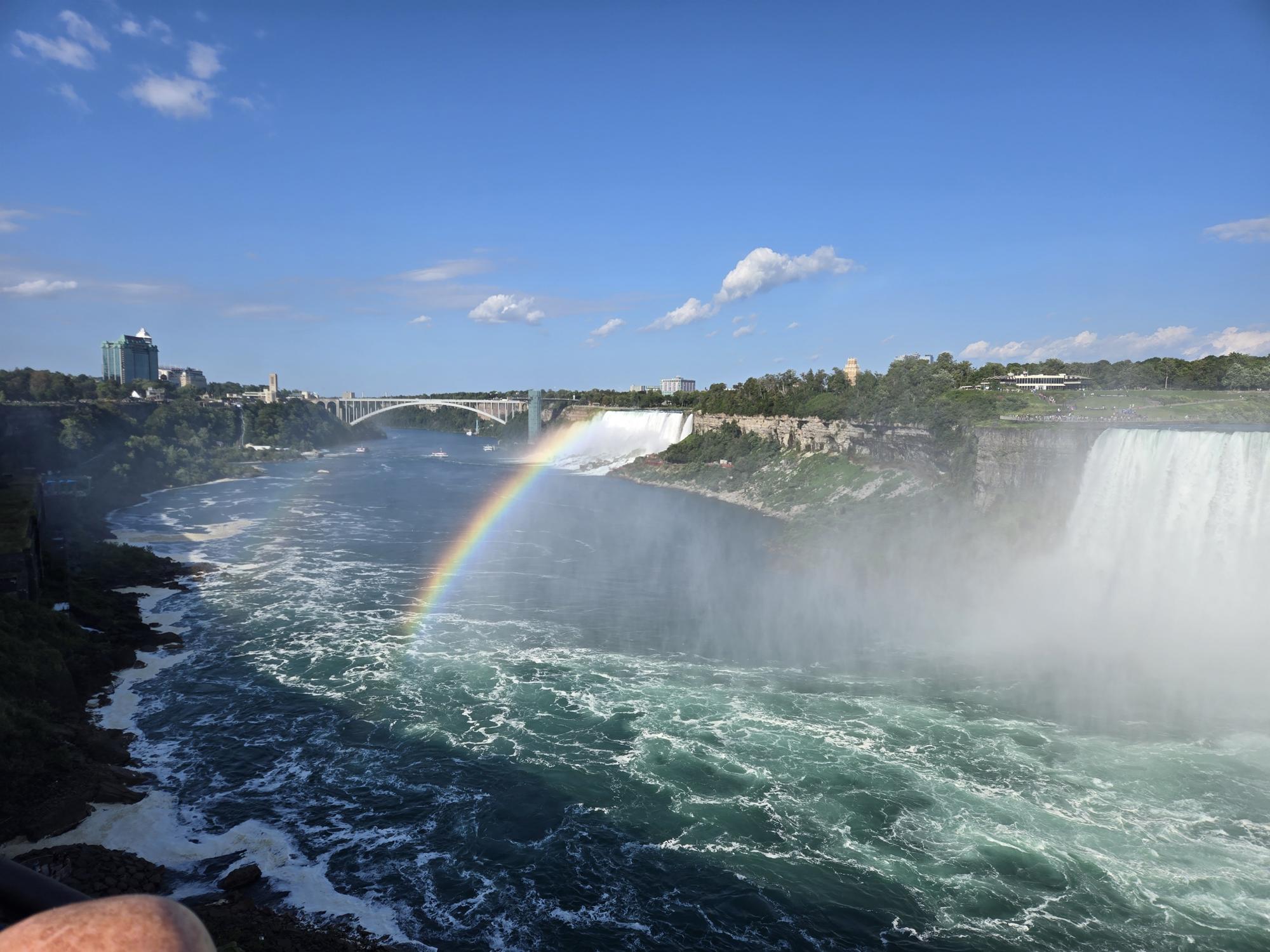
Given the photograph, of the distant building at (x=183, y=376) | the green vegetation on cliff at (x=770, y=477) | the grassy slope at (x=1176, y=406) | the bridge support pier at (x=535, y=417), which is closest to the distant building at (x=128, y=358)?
the distant building at (x=183, y=376)

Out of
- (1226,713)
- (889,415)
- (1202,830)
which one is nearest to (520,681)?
(1202,830)

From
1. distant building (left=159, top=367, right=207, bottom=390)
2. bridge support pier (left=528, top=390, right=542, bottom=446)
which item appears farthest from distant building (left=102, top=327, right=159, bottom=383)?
bridge support pier (left=528, top=390, right=542, bottom=446)

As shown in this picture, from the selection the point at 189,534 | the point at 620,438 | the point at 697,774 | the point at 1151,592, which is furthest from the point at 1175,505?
the point at 620,438

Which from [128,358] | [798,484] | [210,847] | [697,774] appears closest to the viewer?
[210,847]

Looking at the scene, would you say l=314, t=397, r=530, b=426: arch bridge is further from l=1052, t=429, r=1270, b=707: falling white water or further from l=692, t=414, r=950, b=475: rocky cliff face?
l=1052, t=429, r=1270, b=707: falling white water

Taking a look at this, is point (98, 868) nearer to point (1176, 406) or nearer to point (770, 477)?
point (1176, 406)

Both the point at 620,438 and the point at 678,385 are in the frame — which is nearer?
the point at 620,438

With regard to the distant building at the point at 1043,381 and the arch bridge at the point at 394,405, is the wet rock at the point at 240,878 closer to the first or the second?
the distant building at the point at 1043,381
